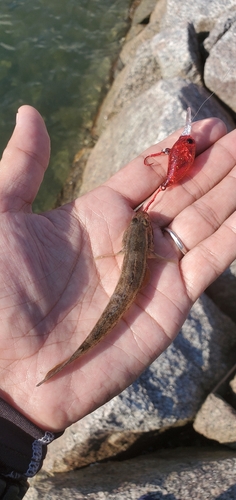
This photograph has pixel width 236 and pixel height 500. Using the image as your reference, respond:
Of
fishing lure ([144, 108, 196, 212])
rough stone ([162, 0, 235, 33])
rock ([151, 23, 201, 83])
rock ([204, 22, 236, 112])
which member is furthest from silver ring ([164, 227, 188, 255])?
rough stone ([162, 0, 235, 33])

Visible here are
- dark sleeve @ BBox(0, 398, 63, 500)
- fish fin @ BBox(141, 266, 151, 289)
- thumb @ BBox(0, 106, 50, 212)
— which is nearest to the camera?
dark sleeve @ BBox(0, 398, 63, 500)

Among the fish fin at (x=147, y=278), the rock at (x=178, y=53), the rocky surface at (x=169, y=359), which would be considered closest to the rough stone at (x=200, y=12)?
the rocky surface at (x=169, y=359)

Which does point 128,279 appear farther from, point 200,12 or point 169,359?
point 200,12

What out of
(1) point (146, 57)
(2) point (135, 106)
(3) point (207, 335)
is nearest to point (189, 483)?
(3) point (207, 335)

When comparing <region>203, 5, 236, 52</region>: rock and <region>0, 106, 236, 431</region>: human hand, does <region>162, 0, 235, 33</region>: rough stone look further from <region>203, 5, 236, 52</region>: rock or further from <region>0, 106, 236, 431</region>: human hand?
<region>0, 106, 236, 431</region>: human hand

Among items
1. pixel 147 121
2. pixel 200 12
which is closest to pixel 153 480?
pixel 147 121

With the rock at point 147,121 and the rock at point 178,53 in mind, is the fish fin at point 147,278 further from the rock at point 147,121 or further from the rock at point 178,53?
the rock at point 178,53

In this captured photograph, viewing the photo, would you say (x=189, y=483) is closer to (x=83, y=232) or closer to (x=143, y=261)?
(x=143, y=261)
